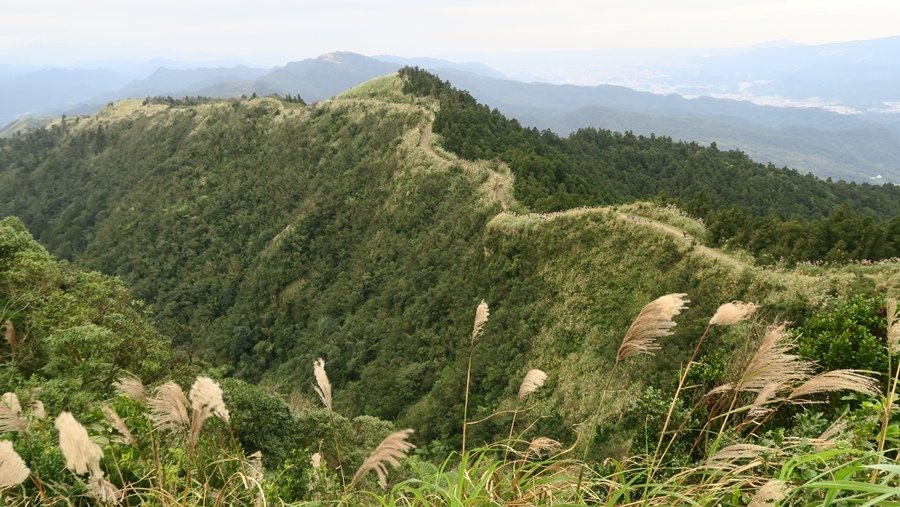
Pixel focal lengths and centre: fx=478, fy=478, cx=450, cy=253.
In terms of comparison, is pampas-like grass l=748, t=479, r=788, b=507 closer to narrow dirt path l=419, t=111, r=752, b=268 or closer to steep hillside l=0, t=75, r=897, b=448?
steep hillside l=0, t=75, r=897, b=448

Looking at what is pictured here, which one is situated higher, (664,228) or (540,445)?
(540,445)

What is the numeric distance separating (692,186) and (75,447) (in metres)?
62.1

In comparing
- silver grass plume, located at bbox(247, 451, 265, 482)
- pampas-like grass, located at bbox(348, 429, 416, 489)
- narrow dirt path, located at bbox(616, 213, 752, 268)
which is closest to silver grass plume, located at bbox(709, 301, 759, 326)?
pampas-like grass, located at bbox(348, 429, 416, 489)

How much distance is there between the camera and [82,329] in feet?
42.4

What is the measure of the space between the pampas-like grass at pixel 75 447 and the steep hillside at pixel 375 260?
12.0 m

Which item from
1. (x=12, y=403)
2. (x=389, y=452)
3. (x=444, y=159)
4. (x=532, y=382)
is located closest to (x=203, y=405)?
(x=389, y=452)

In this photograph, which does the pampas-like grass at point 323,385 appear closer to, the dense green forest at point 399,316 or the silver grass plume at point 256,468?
the dense green forest at point 399,316

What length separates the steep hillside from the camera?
2328 cm

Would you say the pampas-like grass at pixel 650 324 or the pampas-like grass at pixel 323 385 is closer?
the pampas-like grass at pixel 650 324

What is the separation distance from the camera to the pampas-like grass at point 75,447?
2.43m

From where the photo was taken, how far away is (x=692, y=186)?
5594 cm

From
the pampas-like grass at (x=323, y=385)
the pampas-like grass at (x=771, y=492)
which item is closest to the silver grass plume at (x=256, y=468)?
the pampas-like grass at (x=323, y=385)

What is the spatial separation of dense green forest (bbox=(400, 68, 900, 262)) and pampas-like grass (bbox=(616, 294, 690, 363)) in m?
21.9

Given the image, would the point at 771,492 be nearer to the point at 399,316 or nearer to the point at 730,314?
the point at 730,314
